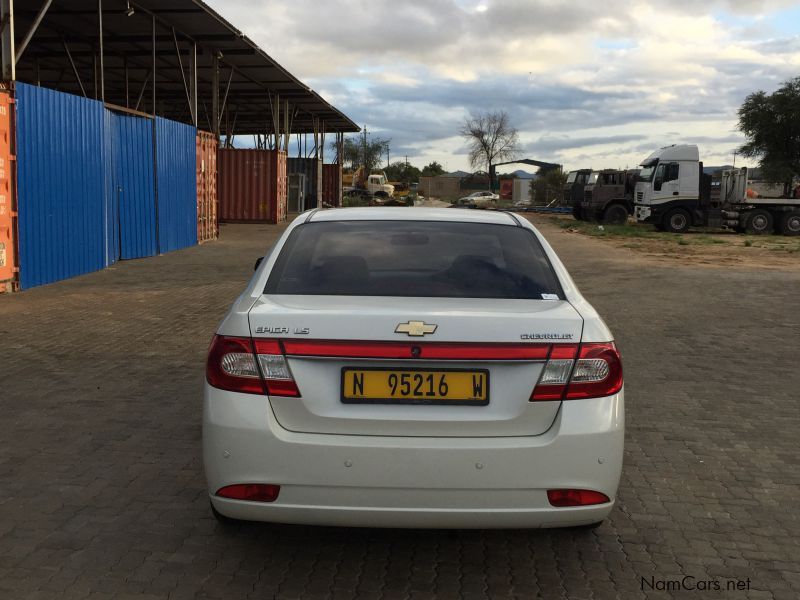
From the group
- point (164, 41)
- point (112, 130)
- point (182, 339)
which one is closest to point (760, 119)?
point (164, 41)

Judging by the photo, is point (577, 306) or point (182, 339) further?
point (182, 339)

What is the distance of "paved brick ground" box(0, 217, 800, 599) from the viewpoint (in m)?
3.27

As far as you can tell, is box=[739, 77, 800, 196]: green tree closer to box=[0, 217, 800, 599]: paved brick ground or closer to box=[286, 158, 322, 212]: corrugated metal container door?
box=[286, 158, 322, 212]: corrugated metal container door

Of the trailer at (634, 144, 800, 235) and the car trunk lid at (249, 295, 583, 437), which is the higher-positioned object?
the trailer at (634, 144, 800, 235)

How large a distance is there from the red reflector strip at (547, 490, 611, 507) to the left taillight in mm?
1016

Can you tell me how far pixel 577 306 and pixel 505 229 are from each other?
86 centimetres

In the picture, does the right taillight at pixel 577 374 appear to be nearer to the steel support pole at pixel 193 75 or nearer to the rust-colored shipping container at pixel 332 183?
the steel support pole at pixel 193 75

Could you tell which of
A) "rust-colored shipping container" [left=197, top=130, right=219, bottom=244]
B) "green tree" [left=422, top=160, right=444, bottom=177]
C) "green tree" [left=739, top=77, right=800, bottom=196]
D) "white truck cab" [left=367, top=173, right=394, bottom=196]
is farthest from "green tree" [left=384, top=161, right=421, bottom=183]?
"rust-colored shipping container" [left=197, top=130, right=219, bottom=244]

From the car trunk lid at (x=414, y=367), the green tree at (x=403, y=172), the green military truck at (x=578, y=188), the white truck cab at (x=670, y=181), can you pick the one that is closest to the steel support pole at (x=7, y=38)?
the car trunk lid at (x=414, y=367)

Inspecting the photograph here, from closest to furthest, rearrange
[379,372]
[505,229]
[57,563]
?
[379,372] → [57,563] → [505,229]

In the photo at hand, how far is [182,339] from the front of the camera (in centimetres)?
838

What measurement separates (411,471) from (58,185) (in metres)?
11.6

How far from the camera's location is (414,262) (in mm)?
3984

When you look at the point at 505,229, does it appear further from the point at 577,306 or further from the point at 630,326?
the point at 630,326
